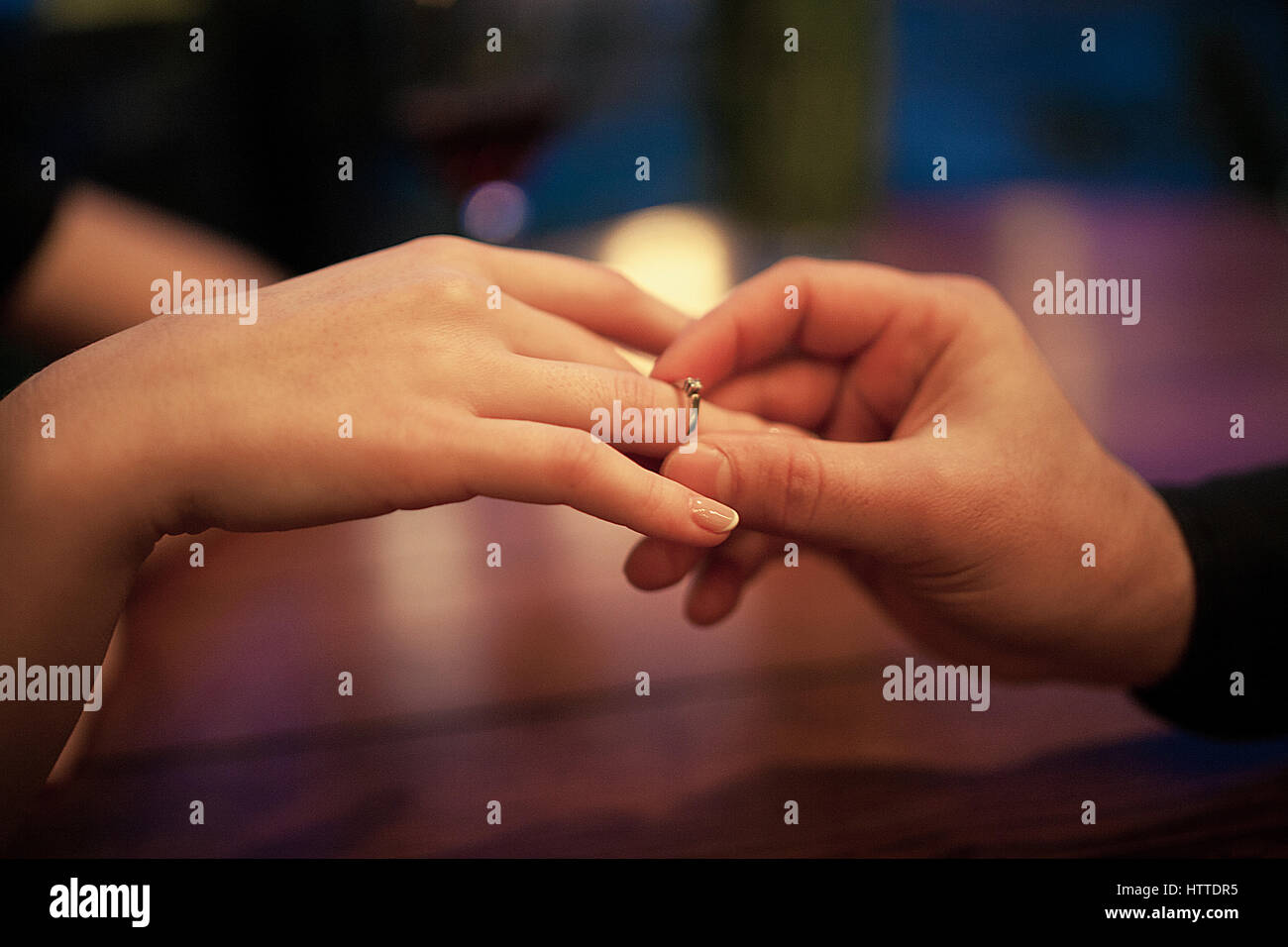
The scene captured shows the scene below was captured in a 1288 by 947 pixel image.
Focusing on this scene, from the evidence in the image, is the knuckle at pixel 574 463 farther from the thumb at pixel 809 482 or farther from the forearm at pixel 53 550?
the forearm at pixel 53 550

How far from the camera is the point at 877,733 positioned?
0.48 m

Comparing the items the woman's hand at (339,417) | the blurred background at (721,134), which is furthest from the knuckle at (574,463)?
the blurred background at (721,134)

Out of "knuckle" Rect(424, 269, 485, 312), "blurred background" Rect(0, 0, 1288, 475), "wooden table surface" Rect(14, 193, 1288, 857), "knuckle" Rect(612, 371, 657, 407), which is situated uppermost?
"blurred background" Rect(0, 0, 1288, 475)

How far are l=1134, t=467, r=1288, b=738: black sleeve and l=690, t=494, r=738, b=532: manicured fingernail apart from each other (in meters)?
0.29

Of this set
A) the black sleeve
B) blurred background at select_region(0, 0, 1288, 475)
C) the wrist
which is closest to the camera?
the wrist

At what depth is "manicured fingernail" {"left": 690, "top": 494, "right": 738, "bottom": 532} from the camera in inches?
15.2

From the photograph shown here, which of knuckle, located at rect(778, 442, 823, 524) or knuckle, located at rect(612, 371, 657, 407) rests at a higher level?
knuckle, located at rect(612, 371, 657, 407)

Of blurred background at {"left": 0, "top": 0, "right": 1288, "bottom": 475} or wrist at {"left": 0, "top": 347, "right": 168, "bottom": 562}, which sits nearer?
wrist at {"left": 0, "top": 347, "right": 168, "bottom": 562}

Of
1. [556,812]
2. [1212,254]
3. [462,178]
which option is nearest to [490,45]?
[462,178]

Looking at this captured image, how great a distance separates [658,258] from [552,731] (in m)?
0.73

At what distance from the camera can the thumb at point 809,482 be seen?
39 cm

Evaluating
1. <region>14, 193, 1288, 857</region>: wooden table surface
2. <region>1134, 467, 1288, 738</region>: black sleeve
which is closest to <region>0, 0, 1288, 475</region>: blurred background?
<region>1134, 467, 1288, 738</region>: black sleeve

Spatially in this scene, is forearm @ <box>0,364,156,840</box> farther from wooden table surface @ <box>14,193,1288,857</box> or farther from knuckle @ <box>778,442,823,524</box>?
knuckle @ <box>778,442,823,524</box>

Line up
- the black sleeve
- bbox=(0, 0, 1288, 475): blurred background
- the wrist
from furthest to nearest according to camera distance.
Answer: bbox=(0, 0, 1288, 475): blurred background, the black sleeve, the wrist
